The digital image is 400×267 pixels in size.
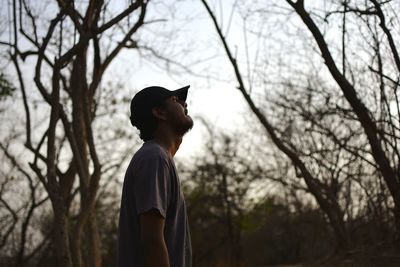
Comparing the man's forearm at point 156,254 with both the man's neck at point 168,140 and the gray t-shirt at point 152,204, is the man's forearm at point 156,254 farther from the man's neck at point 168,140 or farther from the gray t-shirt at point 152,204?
the man's neck at point 168,140

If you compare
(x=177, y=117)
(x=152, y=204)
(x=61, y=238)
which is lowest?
(x=152, y=204)

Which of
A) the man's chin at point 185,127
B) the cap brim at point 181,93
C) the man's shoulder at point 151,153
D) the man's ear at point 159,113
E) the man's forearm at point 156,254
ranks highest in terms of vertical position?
the cap brim at point 181,93

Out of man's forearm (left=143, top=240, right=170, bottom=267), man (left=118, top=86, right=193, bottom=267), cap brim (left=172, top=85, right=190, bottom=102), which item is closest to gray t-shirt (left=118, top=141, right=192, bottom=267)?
man (left=118, top=86, right=193, bottom=267)

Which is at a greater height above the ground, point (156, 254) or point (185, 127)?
point (185, 127)

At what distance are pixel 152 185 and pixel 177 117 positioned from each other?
419mm

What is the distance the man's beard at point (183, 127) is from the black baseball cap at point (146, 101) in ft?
0.39

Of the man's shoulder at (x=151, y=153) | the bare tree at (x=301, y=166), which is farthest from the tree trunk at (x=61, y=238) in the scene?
the man's shoulder at (x=151, y=153)

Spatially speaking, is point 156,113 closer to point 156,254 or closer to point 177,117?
point 177,117

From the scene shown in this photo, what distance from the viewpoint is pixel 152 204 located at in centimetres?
206

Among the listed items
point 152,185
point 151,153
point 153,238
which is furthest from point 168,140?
point 153,238

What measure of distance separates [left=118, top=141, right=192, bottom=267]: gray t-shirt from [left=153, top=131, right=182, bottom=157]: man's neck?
70 millimetres

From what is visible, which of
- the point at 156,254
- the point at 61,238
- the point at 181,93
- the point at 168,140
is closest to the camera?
the point at 156,254

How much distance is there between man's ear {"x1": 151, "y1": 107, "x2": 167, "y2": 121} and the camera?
94.6 inches

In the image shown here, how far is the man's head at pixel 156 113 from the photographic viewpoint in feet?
7.88
